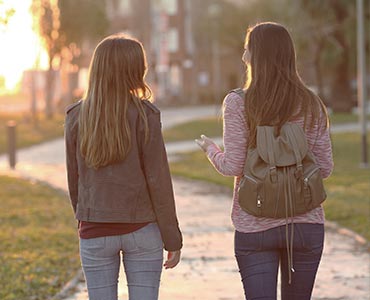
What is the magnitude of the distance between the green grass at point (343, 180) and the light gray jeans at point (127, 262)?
7.10 metres

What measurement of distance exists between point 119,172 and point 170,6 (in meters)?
85.4

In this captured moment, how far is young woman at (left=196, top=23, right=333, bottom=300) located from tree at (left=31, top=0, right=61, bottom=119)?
50.7 metres

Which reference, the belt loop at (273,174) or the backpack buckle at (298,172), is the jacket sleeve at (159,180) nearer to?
the belt loop at (273,174)

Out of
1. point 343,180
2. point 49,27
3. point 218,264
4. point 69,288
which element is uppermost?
point 49,27

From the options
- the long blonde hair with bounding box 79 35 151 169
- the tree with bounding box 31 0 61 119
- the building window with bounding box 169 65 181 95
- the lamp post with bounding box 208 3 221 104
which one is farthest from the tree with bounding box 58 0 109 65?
the long blonde hair with bounding box 79 35 151 169

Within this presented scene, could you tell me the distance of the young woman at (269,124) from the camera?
15.3 ft

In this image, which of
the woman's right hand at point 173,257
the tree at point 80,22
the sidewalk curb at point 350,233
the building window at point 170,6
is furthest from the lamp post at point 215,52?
the woman's right hand at point 173,257

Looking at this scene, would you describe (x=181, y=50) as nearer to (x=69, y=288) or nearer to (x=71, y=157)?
(x=69, y=288)

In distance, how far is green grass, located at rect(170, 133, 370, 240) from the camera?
13375 mm

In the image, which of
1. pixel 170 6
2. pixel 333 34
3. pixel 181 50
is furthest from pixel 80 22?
pixel 181 50

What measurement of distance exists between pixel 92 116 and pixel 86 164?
0.22 meters

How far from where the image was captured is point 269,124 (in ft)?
15.3

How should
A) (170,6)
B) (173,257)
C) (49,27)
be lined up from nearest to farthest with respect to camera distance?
(173,257) → (49,27) → (170,6)

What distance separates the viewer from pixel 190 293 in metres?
8.48
